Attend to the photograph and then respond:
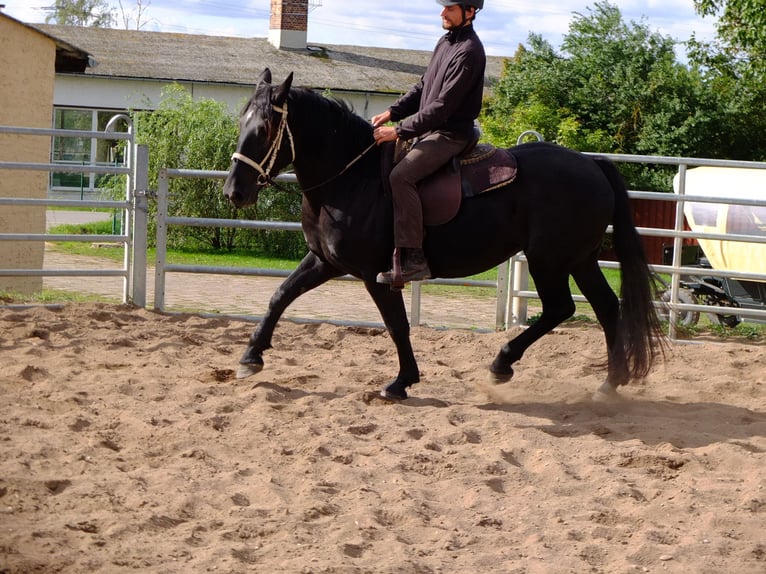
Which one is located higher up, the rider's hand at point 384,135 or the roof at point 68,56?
the roof at point 68,56

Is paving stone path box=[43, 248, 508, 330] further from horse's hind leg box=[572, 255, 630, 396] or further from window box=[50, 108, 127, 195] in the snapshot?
window box=[50, 108, 127, 195]

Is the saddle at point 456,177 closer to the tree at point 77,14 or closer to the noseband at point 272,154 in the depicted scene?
the noseband at point 272,154

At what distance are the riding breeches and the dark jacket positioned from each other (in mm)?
87

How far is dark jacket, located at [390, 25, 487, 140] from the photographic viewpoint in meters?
5.78

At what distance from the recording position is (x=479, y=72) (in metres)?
5.84

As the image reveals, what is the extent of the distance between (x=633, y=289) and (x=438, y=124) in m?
1.70

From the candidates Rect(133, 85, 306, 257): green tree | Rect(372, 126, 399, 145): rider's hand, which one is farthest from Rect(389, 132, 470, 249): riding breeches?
Rect(133, 85, 306, 257): green tree

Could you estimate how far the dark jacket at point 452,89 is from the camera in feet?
19.0

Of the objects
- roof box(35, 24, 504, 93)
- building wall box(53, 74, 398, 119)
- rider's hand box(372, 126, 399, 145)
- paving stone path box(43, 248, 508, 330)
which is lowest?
paving stone path box(43, 248, 508, 330)

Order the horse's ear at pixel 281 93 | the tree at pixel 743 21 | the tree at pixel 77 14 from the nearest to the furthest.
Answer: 1. the horse's ear at pixel 281 93
2. the tree at pixel 743 21
3. the tree at pixel 77 14

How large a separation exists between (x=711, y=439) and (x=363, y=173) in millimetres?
2549

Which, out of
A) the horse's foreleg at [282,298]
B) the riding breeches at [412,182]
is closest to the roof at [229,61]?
the horse's foreleg at [282,298]

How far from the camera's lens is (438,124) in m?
5.85

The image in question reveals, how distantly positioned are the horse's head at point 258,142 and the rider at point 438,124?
0.62m
